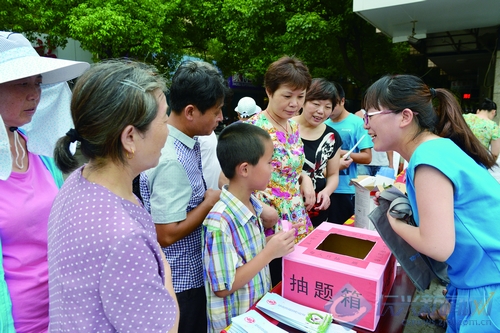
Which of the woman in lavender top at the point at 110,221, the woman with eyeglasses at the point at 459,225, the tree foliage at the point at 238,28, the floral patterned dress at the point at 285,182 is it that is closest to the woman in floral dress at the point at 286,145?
the floral patterned dress at the point at 285,182

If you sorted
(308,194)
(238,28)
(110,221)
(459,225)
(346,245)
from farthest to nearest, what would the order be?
1. (238,28)
2. (308,194)
3. (346,245)
4. (459,225)
5. (110,221)

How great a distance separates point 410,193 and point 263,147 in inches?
24.6

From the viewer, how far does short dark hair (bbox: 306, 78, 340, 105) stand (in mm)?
2746

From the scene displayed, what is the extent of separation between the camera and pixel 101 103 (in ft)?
2.75

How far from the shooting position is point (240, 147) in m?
1.46

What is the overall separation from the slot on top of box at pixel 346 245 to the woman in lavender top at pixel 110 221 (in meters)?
0.90

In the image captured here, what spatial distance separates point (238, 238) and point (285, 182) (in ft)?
2.29

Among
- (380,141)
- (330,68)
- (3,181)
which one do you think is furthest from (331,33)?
(3,181)

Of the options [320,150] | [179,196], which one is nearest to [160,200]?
[179,196]

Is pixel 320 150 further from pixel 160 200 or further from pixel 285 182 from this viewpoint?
pixel 160 200

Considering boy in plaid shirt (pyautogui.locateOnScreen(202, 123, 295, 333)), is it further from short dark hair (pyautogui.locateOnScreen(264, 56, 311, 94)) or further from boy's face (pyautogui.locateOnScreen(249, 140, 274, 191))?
short dark hair (pyautogui.locateOnScreen(264, 56, 311, 94))

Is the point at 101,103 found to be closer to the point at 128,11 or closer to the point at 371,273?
the point at 371,273

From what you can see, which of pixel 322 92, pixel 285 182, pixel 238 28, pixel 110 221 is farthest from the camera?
pixel 238 28

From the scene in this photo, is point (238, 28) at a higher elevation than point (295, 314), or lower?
higher
